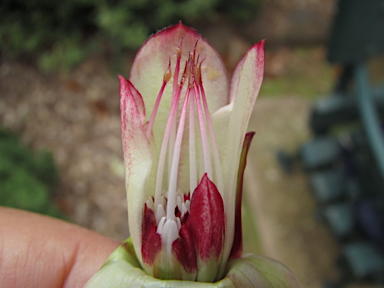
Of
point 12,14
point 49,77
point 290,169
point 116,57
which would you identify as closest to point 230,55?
point 116,57

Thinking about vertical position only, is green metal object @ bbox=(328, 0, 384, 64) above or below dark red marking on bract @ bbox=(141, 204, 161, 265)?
above

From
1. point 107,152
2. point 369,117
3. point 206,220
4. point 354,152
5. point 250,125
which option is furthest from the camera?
point 250,125

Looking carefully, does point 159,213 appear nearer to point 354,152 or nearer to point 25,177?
point 25,177

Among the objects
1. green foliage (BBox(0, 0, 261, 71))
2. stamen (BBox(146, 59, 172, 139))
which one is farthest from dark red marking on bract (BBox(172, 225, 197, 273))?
green foliage (BBox(0, 0, 261, 71))

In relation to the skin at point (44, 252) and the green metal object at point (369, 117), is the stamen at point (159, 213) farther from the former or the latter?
the green metal object at point (369, 117)

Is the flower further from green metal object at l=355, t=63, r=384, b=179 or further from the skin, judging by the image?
green metal object at l=355, t=63, r=384, b=179

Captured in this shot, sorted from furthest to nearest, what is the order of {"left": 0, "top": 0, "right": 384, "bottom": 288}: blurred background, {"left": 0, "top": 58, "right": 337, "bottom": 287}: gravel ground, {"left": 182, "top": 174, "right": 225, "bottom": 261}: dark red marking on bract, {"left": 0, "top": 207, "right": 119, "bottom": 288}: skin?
{"left": 0, "top": 58, "right": 337, "bottom": 287}: gravel ground → {"left": 0, "top": 0, "right": 384, "bottom": 288}: blurred background → {"left": 0, "top": 207, "right": 119, "bottom": 288}: skin → {"left": 182, "top": 174, "right": 225, "bottom": 261}: dark red marking on bract

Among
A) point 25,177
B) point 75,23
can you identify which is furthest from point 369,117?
point 75,23

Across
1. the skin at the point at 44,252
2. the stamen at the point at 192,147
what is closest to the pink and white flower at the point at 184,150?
the stamen at the point at 192,147
